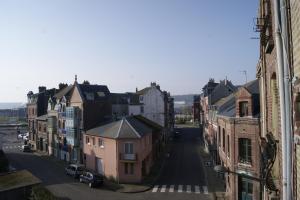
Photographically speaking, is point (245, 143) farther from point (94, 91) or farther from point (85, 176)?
point (94, 91)

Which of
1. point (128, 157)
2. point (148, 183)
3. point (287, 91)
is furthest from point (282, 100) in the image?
point (128, 157)

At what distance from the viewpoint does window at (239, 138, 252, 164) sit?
1079 inches

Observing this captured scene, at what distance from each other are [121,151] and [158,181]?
6168mm

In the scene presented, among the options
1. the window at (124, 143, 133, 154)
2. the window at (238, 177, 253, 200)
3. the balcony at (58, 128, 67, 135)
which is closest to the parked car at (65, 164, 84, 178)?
the window at (124, 143, 133, 154)

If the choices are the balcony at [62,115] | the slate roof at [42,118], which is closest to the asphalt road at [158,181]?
the slate roof at [42,118]

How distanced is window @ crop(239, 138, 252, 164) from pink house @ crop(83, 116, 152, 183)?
16.7 meters

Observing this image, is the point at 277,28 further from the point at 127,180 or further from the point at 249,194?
the point at 127,180

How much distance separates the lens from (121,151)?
140ft

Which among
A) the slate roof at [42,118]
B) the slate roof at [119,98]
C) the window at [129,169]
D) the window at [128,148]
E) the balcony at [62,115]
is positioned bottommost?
the window at [129,169]

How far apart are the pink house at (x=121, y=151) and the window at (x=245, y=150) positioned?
16.7 m

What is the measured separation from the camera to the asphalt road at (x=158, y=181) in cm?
3606

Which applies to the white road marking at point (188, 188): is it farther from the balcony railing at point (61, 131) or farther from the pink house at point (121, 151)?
the balcony railing at point (61, 131)

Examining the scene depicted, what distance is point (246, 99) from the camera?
27531 mm

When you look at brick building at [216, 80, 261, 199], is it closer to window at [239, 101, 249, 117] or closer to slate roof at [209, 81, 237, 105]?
window at [239, 101, 249, 117]
